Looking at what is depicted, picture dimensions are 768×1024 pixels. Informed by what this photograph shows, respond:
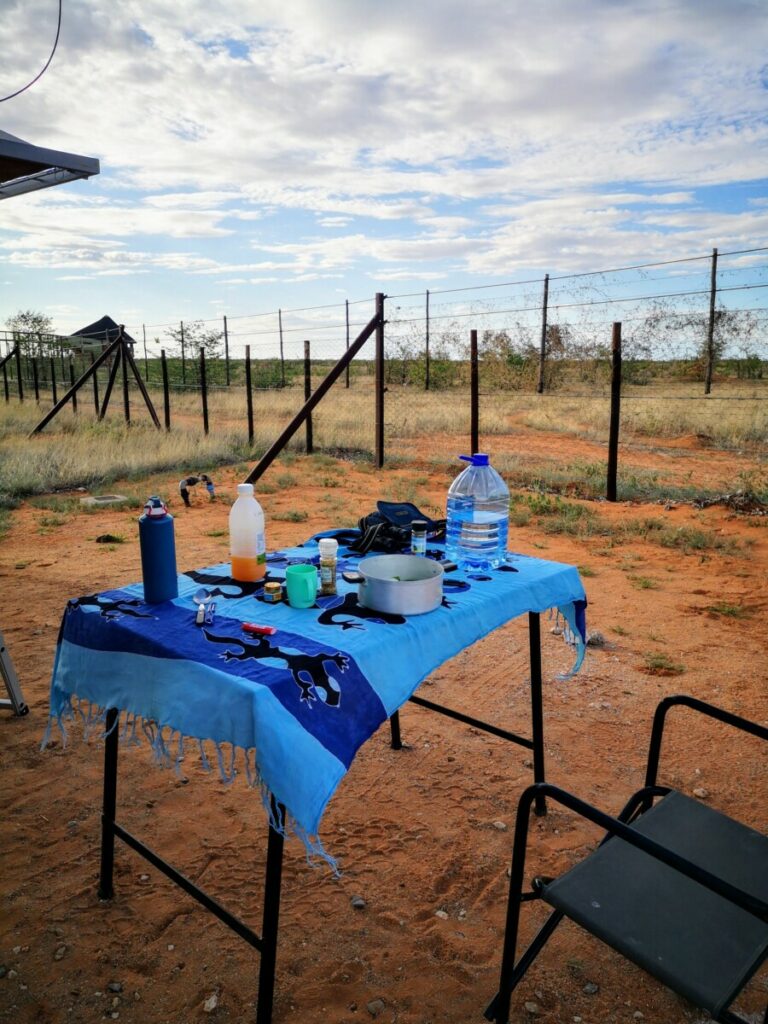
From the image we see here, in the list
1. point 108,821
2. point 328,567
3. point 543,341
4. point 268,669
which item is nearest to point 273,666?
point 268,669

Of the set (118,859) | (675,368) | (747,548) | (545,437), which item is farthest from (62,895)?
(675,368)

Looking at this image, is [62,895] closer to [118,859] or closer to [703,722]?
[118,859]

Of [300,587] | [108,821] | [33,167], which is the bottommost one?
[108,821]

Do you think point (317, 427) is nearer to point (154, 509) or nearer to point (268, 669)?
point (154, 509)

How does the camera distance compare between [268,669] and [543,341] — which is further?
[543,341]

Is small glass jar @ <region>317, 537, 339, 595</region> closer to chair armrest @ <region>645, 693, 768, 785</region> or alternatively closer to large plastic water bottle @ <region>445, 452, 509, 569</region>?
large plastic water bottle @ <region>445, 452, 509, 569</region>

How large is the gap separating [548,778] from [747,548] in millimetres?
3947

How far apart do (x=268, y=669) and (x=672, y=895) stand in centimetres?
94

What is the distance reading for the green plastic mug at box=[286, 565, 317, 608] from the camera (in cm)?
179

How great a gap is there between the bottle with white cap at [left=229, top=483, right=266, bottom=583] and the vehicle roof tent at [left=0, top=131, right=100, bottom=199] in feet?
7.02

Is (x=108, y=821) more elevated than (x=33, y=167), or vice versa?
(x=33, y=167)

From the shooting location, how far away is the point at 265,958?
1.58 meters

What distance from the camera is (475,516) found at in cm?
235

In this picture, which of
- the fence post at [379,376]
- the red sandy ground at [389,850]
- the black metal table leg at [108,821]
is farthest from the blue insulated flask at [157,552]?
the fence post at [379,376]
